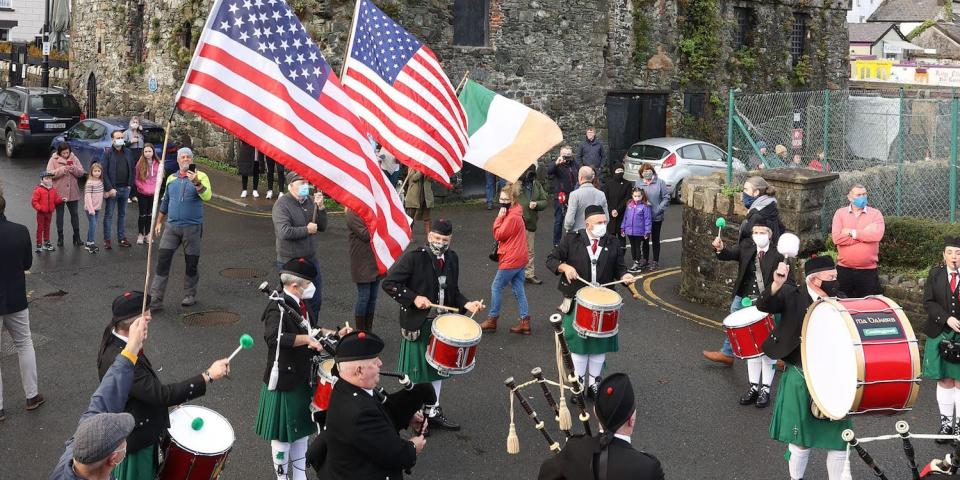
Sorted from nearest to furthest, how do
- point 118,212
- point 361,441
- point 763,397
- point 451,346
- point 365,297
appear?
point 361,441 < point 451,346 < point 763,397 < point 365,297 < point 118,212

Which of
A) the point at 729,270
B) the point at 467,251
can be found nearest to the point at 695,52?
the point at 467,251

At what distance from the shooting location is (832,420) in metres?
7.51

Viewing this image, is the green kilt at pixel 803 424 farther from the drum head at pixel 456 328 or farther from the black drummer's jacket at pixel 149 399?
the black drummer's jacket at pixel 149 399

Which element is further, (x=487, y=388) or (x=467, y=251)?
(x=467, y=251)

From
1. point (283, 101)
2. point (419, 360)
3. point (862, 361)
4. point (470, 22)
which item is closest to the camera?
point (862, 361)

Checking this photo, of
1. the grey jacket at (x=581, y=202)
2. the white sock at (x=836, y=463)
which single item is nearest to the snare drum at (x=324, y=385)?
the white sock at (x=836, y=463)

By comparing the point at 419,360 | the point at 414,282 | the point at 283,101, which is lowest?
the point at 419,360

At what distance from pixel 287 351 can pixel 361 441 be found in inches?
78.1

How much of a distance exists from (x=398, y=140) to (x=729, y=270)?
6.21m

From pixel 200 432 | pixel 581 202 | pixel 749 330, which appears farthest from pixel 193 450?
pixel 581 202

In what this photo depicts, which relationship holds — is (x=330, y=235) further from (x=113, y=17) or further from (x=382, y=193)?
(x=113, y=17)

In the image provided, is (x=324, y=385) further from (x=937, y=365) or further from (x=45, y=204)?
(x=45, y=204)

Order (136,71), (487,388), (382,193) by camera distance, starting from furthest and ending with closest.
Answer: (136,71) → (487,388) → (382,193)

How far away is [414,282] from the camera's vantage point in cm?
916
